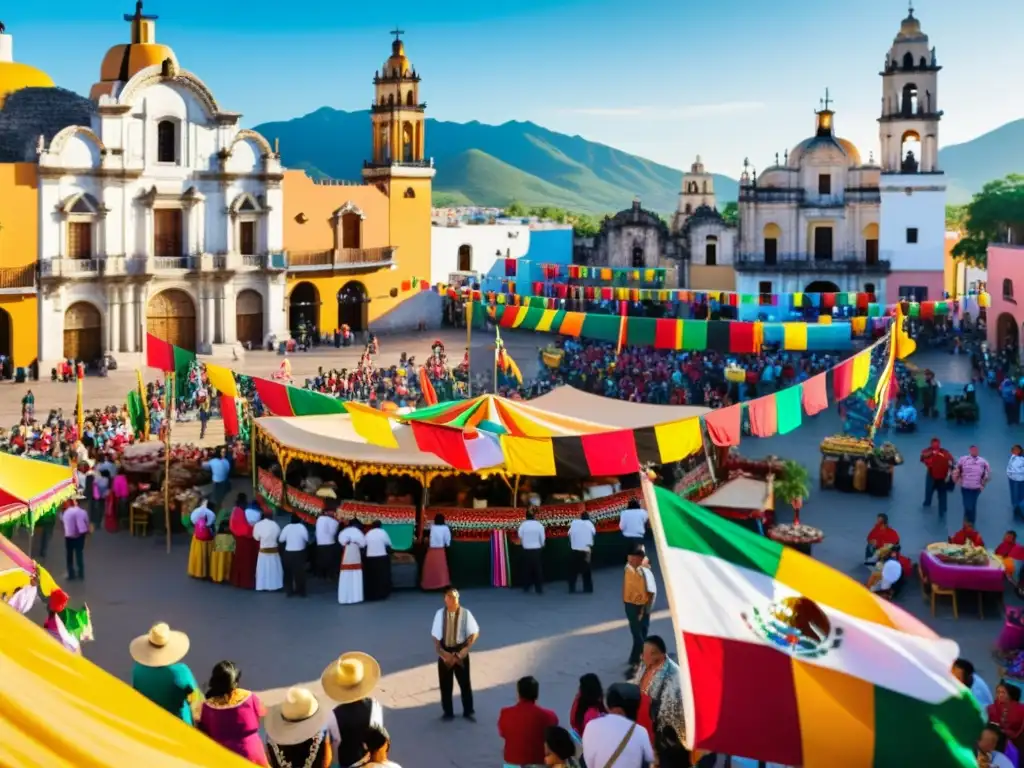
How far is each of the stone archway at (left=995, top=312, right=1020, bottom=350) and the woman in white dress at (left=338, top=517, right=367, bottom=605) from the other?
26935 mm

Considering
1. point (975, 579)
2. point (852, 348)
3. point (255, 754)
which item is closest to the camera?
point (255, 754)

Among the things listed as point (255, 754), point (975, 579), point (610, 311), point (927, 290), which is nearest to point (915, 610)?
point (975, 579)

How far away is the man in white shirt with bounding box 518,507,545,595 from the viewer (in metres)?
14.8

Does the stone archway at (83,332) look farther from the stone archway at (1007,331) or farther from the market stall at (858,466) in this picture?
the stone archway at (1007,331)

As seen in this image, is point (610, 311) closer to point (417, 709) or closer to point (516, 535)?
point (516, 535)

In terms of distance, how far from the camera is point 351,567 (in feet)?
47.3

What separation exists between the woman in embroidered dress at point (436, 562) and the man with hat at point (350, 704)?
22.3ft

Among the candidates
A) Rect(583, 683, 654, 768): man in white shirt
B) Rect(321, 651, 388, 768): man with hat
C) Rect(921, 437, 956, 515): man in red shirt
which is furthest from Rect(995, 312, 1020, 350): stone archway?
Rect(321, 651, 388, 768): man with hat

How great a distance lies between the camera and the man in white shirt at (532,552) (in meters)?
14.8

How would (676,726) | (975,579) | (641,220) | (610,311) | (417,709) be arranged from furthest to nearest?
1. (641,220)
2. (610,311)
3. (975,579)
4. (417,709)
5. (676,726)

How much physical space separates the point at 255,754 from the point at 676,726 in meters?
2.69

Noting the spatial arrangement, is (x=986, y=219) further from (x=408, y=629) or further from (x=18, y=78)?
(x=408, y=629)

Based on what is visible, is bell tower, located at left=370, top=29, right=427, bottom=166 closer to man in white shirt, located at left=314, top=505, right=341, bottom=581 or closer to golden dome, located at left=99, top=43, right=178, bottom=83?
golden dome, located at left=99, top=43, right=178, bottom=83

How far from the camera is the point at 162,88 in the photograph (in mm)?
38031
